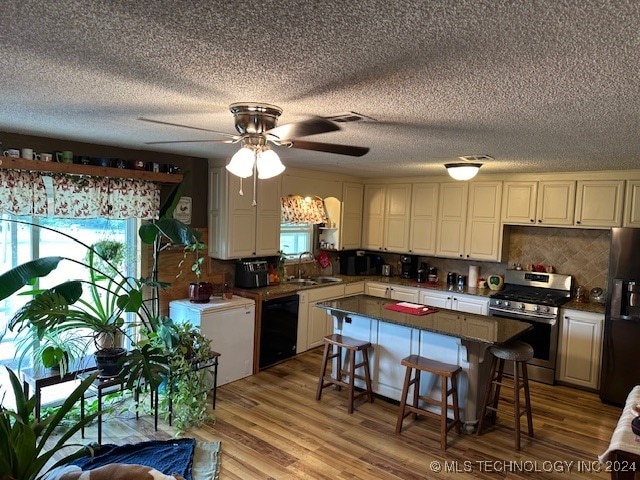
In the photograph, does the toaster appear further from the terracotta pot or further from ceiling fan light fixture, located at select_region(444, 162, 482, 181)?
ceiling fan light fixture, located at select_region(444, 162, 482, 181)

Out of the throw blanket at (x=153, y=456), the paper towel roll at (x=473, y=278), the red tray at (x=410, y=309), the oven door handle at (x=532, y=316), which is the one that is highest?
the paper towel roll at (x=473, y=278)

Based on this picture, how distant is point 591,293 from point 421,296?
6.12ft

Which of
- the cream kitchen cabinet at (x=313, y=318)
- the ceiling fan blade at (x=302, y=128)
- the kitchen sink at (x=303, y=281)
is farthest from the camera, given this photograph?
the kitchen sink at (x=303, y=281)

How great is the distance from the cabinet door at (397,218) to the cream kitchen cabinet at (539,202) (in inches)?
51.3

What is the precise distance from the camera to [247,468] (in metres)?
2.97

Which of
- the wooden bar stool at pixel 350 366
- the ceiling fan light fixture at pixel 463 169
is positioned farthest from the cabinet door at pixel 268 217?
the ceiling fan light fixture at pixel 463 169

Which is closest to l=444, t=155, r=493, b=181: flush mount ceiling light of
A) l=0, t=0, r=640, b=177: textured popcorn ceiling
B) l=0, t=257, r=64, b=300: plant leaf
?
l=0, t=0, r=640, b=177: textured popcorn ceiling

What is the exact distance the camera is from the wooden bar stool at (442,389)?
3311 millimetres

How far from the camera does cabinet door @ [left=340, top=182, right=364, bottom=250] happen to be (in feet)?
20.1

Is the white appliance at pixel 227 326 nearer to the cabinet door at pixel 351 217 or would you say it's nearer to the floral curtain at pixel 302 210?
the floral curtain at pixel 302 210

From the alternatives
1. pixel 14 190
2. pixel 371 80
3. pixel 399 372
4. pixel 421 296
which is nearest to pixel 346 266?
pixel 421 296

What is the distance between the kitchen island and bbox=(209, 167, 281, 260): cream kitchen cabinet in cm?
124

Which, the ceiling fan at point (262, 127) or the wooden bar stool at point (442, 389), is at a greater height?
the ceiling fan at point (262, 127)

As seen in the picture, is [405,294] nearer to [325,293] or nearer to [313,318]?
[325,293]
